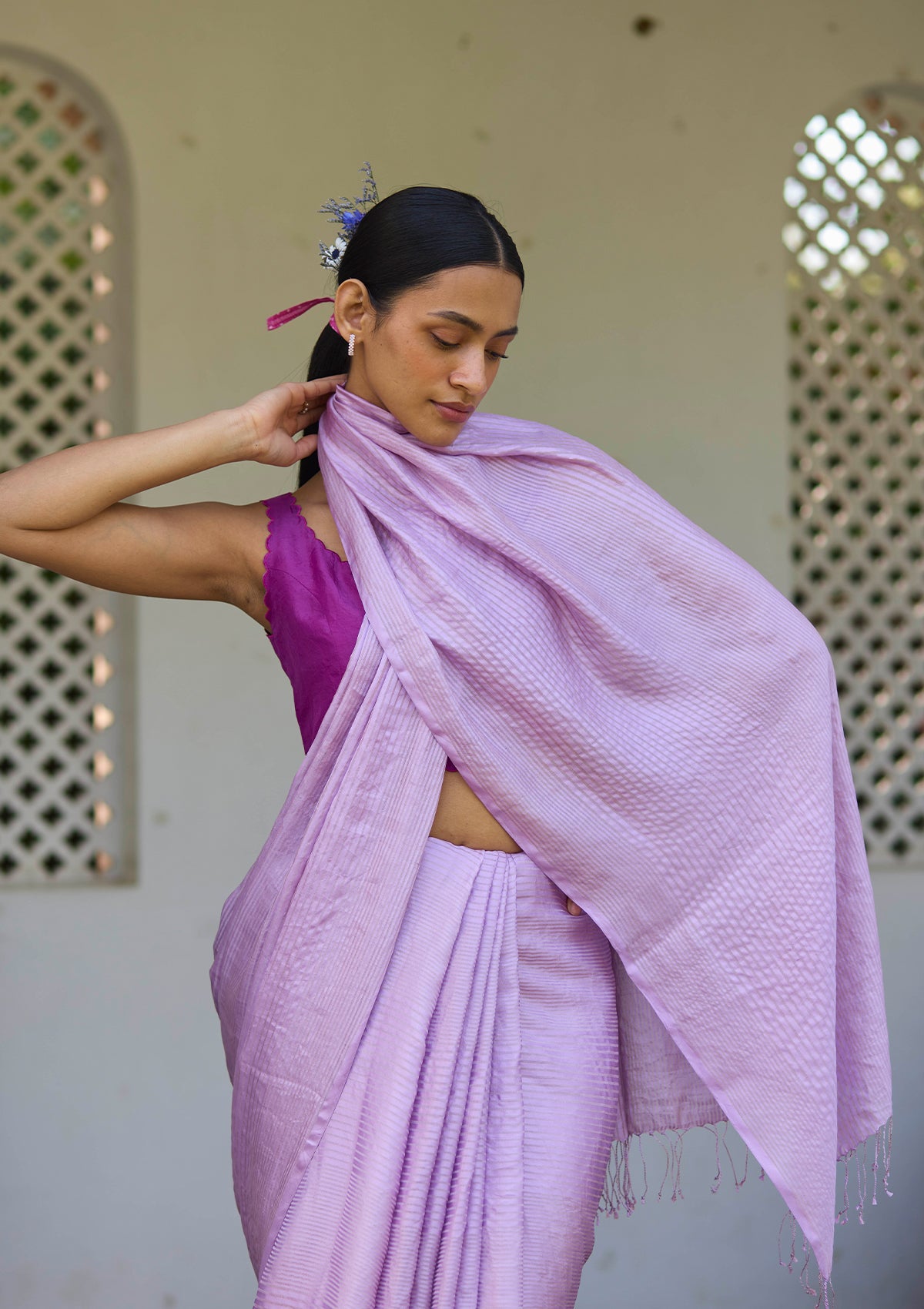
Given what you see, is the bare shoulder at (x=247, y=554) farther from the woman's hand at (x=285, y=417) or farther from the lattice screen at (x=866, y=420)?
the lattice screen at (x=866, y=420)

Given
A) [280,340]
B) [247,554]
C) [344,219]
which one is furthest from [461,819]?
[280,340]

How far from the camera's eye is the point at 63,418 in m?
3.12

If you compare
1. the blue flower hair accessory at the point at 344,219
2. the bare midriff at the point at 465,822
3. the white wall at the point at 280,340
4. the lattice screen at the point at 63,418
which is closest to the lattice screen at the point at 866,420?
the white wall at the point at 280,340

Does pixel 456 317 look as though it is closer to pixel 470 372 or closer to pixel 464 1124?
pixel 470 372

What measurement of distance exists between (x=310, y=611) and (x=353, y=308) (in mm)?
378

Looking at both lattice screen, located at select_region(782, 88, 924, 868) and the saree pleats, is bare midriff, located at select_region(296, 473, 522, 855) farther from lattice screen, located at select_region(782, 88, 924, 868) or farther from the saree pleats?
lattice screen, located at select_region(782, 88, 924, 868)

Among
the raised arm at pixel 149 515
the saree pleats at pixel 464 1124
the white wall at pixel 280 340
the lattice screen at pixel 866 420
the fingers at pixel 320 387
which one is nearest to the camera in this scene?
the saree pleats at pixel 464 1124

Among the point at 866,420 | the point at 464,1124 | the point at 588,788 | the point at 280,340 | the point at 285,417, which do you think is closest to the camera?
the point at 464,1124

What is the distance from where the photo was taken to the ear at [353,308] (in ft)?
5.78

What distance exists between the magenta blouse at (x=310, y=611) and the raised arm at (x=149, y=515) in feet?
0.13

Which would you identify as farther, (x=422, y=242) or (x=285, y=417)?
(x=285, y=417)

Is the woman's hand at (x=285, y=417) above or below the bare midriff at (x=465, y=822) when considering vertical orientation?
above

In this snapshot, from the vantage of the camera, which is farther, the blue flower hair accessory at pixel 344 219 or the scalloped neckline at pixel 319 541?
the blue flower hair accessory at pixel 344 219

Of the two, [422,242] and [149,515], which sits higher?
[422,242]
